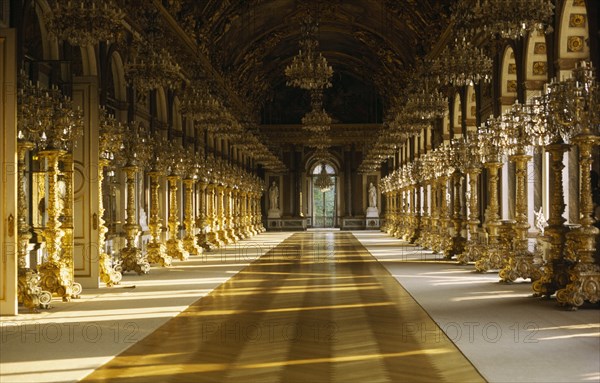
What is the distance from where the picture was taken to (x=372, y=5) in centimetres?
3328

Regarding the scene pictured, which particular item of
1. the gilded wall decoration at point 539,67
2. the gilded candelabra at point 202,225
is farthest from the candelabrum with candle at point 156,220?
the gilded wall decoration at point 539,67

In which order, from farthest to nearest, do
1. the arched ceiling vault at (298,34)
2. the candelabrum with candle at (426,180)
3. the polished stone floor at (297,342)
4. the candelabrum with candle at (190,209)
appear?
the arched ceiling vault at (298,34) → the candelabrum with candle at (426,180) → the candelabrum with candle at (190,209) → the polished stone floor at (297,342)

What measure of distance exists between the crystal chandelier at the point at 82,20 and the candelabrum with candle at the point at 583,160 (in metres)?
6.45

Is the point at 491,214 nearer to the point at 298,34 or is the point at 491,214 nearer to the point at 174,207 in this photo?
the point at 174,207

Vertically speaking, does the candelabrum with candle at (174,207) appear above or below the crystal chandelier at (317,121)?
below

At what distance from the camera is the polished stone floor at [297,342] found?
21.8ft

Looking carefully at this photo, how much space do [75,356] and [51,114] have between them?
4972mm

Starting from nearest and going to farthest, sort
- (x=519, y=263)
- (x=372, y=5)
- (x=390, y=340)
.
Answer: (x=390, y=340), (x=519, y=263), (x=372, y=5)

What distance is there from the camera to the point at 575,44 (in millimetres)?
14875

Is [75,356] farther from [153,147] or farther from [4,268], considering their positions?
[153,147]

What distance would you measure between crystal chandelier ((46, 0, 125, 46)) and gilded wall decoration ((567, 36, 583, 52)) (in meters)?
8.69

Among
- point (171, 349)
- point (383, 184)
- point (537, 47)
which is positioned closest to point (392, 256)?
point (537, 47)

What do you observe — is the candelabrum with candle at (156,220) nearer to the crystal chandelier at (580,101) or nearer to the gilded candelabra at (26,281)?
the gilded candelabra at (26,281)

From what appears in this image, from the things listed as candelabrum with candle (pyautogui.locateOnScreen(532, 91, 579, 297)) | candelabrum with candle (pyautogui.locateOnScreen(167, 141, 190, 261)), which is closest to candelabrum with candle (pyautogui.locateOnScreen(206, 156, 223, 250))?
candelabrum with candle (pyautogui.locateOnScreen(167, 141, 190, 261))
